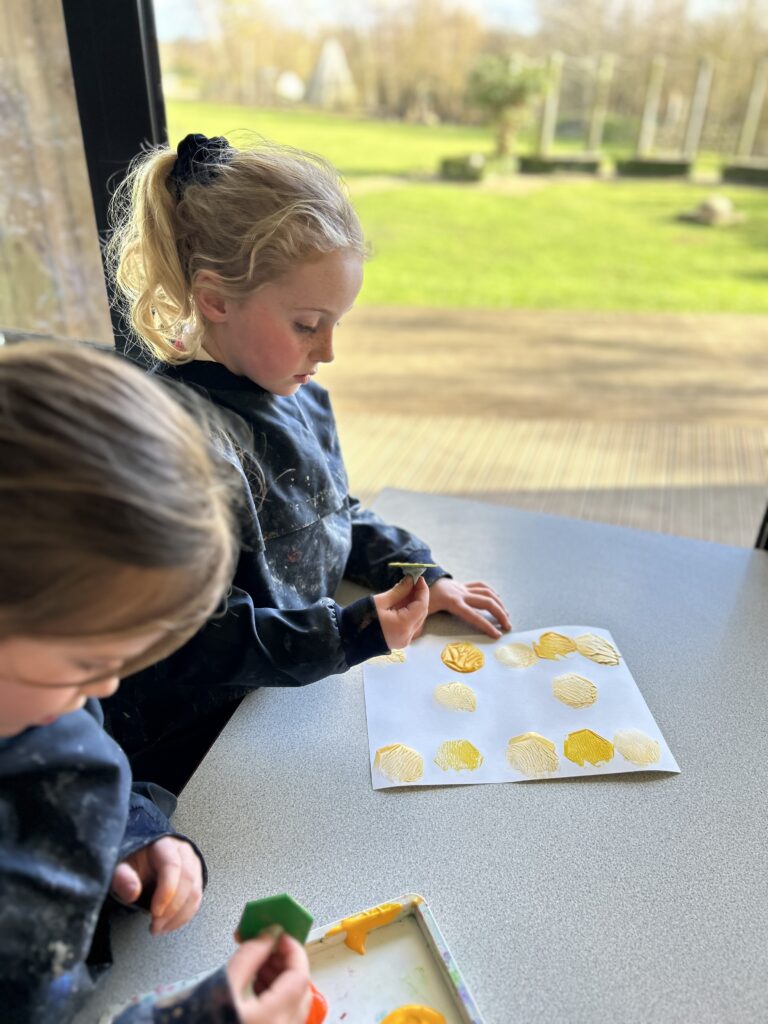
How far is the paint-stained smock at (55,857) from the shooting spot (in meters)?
0.42

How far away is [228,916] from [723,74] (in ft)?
19.5

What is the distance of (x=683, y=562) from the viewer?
1.00 m

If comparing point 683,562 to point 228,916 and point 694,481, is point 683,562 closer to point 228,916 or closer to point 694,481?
point 228,916

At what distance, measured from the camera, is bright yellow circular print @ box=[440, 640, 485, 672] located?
0.81 m

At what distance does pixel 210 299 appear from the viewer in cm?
78

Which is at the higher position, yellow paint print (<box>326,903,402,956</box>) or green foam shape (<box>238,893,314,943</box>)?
green foam shape (<box>238,893,314,943</box>)

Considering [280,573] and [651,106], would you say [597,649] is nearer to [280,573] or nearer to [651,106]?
[280,573]

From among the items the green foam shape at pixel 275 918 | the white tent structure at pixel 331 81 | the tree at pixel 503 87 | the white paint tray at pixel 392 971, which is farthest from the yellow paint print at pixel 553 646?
the tree at pixel 503 87

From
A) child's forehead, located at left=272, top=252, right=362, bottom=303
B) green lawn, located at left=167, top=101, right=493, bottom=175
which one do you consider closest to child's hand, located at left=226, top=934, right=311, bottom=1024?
child's forehead, located at left=272, top=252, right=362, bottom=303

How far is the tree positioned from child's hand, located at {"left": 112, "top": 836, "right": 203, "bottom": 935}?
18.2ft

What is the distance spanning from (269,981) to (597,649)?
1.70 feet

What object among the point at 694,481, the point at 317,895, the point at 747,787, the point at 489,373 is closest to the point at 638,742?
the point at 747,787

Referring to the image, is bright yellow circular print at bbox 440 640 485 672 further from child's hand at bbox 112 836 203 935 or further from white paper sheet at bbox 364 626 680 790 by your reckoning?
child's hand at bbox 112 836 203 935

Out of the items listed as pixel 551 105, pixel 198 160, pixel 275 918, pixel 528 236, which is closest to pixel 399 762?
pixel 275 918
